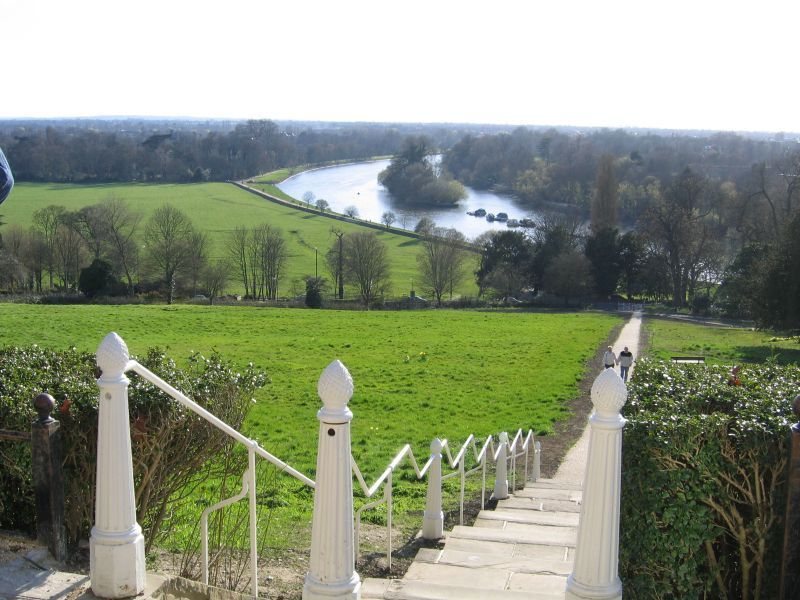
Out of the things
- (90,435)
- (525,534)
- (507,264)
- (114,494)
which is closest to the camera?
(114,494)

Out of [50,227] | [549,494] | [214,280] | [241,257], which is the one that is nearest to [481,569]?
[549,494]

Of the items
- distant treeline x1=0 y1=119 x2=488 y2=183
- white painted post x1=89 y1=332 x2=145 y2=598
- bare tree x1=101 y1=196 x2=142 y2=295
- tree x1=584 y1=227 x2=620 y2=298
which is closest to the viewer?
white painted post x1=89 y1=332 x2=145 y2=598

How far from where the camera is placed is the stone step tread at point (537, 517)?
789 cm

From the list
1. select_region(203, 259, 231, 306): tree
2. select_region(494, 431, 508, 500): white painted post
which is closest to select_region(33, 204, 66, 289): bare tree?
select_region(203, 259, 231, 306): tree

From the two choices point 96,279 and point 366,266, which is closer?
point 96,279

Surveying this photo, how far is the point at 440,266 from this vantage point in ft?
189

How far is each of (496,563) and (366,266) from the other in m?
50.0

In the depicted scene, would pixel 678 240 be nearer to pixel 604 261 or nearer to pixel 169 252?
pixel 604 261

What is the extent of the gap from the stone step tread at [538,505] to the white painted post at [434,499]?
1.94m

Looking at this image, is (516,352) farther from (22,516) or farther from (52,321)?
(22,516)

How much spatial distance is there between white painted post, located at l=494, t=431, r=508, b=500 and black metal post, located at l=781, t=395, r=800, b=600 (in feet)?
17.4

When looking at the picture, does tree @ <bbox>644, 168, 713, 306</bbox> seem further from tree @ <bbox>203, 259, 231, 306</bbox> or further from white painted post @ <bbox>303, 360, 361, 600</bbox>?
white painted post @ <bbox>303, 360, 361, 600</bbox>

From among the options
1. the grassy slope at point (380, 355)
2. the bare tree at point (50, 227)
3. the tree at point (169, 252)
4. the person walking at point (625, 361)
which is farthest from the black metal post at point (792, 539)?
the bare tree at point (50, 227)

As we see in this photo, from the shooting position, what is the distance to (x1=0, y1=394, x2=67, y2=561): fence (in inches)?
176
